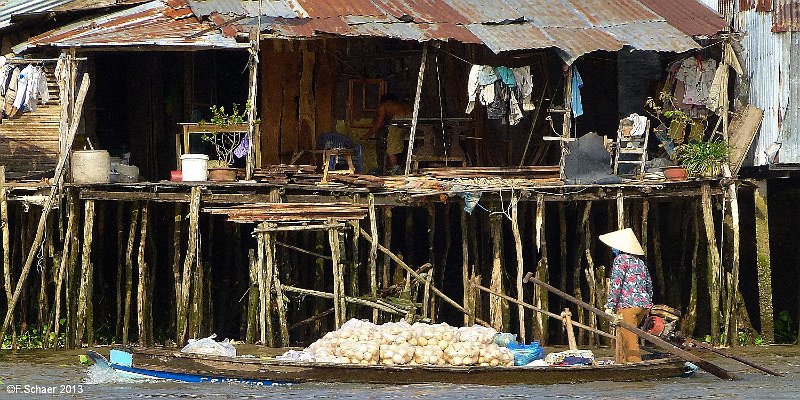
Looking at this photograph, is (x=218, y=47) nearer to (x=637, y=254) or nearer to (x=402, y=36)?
(x=402, y=36)

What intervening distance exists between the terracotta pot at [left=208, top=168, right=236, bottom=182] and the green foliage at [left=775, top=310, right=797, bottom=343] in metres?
7.82

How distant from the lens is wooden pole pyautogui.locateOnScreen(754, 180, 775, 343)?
73.4ft

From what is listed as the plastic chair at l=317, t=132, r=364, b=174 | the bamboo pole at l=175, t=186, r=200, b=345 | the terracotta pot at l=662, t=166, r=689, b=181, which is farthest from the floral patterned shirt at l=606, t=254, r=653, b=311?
the bamboo pole at l=175, t=186, r=200, b=345

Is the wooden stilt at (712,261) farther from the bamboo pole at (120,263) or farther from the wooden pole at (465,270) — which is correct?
the bamboo pole at (120,263)

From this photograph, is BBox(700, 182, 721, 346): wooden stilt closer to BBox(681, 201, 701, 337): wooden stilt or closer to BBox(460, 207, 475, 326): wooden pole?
BBox(681, 201, 701, 337): wooden stilt

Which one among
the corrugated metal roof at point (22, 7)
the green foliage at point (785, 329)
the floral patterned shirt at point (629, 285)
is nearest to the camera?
the floral patterned shirt at point (629, 285)

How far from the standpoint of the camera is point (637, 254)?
18.5m

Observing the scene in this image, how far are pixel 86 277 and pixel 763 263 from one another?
8650mm

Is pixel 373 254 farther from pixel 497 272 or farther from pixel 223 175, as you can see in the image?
pixel 223 175

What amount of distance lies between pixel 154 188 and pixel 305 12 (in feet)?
9.92

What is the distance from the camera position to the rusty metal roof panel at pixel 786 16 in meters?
22.2

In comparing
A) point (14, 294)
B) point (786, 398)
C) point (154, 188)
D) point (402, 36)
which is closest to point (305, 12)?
point (402, 36)

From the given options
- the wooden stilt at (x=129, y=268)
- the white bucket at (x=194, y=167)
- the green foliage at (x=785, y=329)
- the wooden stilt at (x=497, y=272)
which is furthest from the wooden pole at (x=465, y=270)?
the green foliage at (x=785, y=329)

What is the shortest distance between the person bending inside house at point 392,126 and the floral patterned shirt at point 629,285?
15.8 ft
